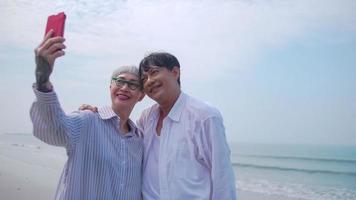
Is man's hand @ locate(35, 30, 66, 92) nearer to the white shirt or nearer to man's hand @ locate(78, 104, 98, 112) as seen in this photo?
man's hand @ locate(78, 104, 98, 112)

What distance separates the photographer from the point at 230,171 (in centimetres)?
288

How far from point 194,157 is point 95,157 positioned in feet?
2.59

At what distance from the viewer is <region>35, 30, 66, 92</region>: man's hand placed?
213cm

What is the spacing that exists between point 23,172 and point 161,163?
9898 mm

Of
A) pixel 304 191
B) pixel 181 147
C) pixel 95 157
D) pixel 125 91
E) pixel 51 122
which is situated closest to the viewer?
pixel 51 122

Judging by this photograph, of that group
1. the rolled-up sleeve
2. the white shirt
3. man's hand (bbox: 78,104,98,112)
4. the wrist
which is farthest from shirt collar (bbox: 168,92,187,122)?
the wrist

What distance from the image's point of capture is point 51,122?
2385mm

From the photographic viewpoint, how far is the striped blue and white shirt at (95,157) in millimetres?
2652

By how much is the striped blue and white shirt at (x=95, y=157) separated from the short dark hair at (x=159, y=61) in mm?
514

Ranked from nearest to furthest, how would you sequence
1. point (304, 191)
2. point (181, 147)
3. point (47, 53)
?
point (47, 53) → point (181, 147) → point (304, 191)

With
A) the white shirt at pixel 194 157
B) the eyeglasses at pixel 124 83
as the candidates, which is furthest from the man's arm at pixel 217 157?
the eyeglasses at pixel 124 83

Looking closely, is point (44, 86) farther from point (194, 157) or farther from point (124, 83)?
point (194, 157)

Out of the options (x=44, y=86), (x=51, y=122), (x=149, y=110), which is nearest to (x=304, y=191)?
(x=149, y=110)

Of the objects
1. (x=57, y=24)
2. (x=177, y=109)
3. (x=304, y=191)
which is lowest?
(x=304, y=191)
